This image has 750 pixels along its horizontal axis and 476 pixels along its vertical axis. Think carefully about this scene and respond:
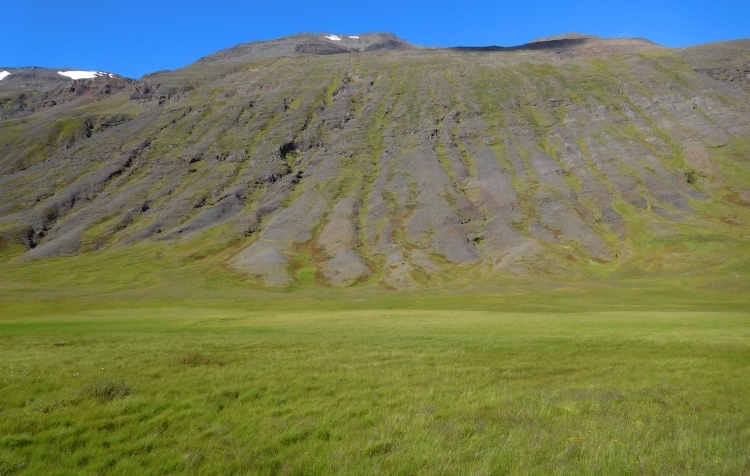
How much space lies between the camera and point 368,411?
13102 millimetres

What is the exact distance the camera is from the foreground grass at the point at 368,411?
32.1 ft

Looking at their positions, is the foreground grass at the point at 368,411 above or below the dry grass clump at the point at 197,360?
above

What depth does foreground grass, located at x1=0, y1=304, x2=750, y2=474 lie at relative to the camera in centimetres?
978

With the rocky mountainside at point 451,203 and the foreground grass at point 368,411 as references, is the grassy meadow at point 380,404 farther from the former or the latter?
the rocky mountainside at point 451,203

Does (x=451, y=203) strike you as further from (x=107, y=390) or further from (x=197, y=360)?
(x=107, y=390)

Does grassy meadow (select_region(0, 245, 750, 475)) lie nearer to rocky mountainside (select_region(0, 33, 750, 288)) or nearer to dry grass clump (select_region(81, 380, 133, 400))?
dry grass clump (select_region(81, 380, 133, 400))

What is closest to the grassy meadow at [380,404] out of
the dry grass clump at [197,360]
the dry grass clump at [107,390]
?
the dry grass clump at [107,390]

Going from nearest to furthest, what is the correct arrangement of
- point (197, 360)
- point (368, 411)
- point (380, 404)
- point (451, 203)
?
point (368, 411) < point (380, 404) < point (197, 360) < point (451, 203)

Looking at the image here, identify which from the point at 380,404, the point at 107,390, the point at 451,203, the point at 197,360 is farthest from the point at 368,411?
the point at 451,203

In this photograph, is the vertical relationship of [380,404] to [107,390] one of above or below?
below

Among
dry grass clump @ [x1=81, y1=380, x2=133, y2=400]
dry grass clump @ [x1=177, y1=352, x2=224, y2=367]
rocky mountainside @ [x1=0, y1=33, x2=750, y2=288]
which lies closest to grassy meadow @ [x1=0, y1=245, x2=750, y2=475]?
dry grass clump @ [x1=81, y1=380, x2=133, y2=400]

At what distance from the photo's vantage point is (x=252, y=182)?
602ft

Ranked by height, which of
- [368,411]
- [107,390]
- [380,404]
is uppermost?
[107,390]

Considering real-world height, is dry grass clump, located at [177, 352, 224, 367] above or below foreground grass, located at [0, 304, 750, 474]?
below
